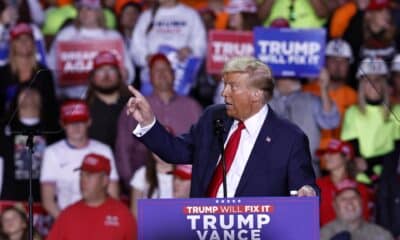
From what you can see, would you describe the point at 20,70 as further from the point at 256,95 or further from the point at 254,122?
the point at 256,95

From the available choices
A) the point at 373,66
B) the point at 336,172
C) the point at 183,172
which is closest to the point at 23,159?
the point at 183,172

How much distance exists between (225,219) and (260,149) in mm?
1195

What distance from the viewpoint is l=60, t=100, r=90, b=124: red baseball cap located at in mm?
11539

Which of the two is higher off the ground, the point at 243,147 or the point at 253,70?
the point at 253,70

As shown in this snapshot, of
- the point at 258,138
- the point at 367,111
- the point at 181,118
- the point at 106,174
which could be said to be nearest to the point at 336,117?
the point at 367,111

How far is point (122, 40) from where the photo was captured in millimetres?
12984

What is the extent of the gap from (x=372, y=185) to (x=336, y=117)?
67 cm

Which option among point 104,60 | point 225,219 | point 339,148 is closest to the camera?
point 225,219

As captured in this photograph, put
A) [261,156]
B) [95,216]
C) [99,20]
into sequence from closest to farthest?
[261,156]
[95,216]
[99,20]

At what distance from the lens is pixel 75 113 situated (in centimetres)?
1155

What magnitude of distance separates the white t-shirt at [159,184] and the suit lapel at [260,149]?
3799 millimetres

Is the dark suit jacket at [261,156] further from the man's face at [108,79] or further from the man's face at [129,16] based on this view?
the man's face at [129,16]

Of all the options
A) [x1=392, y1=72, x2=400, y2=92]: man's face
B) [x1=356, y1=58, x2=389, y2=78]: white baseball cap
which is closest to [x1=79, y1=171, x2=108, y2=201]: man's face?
[x1=356, y1=58, x2=389, y2=78]: white baseball cap

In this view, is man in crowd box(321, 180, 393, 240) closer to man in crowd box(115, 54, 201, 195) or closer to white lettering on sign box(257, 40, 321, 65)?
white lettering on sign box(257, 40, 321, 65)
